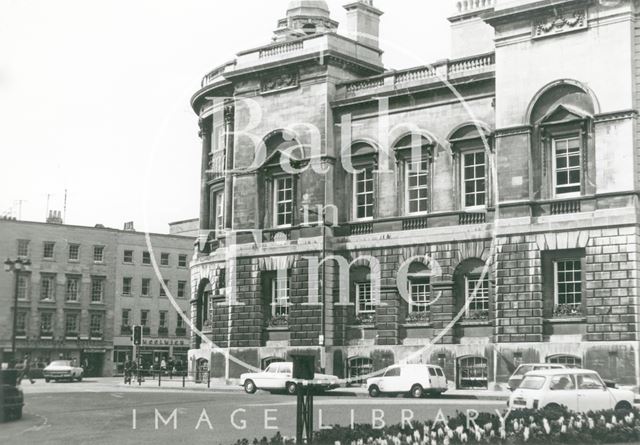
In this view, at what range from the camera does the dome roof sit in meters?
62.0

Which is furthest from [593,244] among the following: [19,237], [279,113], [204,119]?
[19,237]

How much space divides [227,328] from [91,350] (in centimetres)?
3593

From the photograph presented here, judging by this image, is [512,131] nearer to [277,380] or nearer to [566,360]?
[566,360]

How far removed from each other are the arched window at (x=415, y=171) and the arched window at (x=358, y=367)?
6.85 meters

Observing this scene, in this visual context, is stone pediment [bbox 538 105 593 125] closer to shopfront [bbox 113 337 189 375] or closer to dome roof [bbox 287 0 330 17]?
dome roof [bbox 287 0 330 17]

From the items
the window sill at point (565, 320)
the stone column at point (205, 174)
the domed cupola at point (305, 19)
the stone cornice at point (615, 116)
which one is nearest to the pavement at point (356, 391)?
the window sill at point (565, 320)

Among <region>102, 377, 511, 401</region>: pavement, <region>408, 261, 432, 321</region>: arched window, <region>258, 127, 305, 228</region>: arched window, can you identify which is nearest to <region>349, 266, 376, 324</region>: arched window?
<region>408, 261, 432, 321</region>: arched window

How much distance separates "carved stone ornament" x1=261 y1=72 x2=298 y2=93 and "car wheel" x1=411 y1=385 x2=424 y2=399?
16.6 metres

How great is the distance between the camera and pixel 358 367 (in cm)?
4334

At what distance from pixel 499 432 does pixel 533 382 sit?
8.71 m

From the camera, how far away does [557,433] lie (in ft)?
52.5

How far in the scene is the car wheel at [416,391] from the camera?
35.5m

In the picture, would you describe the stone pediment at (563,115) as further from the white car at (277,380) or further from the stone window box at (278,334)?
the stone window box at (278,334)

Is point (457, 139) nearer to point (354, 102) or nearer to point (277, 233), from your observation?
point (354, 102)
